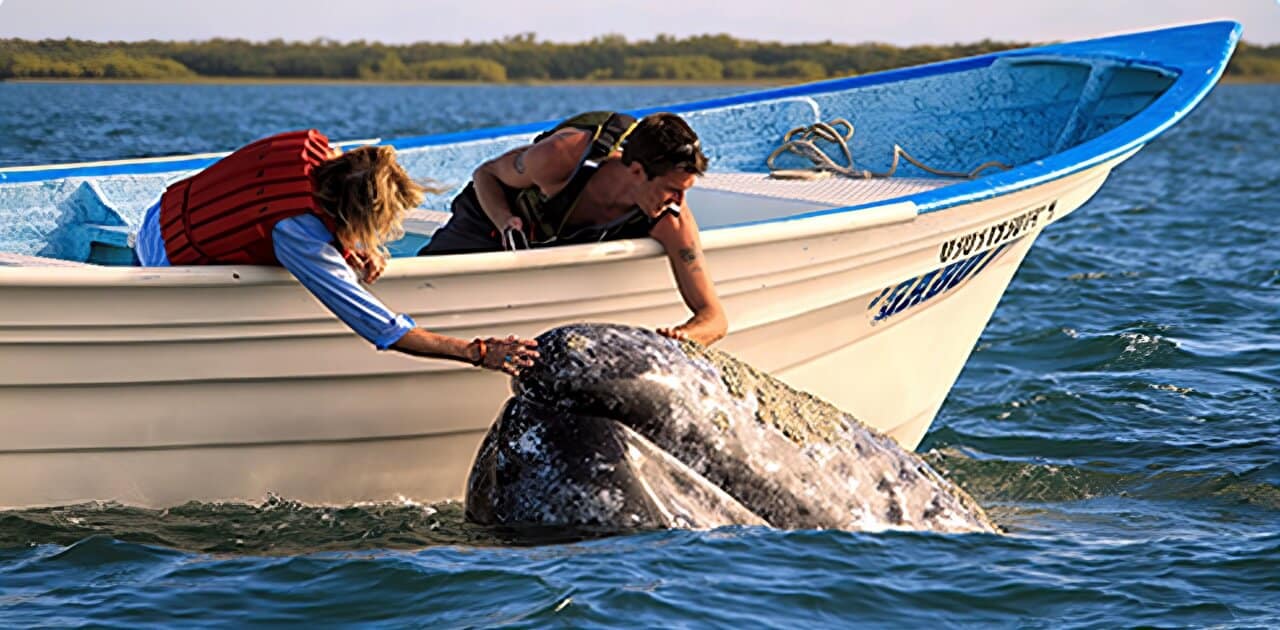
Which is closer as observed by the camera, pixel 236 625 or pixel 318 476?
pixel 236 625

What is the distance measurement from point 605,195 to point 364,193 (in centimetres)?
105

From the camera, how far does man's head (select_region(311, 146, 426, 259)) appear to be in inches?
187

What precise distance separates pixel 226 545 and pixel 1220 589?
3.13 m

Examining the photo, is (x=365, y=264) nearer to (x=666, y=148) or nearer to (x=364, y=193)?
(x=364, y=193)

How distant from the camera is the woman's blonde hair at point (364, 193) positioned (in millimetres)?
4738

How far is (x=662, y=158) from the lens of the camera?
5230mm

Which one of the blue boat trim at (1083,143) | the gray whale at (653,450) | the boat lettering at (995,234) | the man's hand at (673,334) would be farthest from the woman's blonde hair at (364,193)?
the boat lettering at (995,234)

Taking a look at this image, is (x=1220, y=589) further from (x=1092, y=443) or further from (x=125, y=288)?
(x=125, y=288)

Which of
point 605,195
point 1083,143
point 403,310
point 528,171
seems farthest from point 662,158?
point 1083,143

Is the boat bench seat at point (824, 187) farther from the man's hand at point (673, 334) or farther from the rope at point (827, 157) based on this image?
the man's hand at point (673, 334)

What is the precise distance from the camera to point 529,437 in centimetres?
495

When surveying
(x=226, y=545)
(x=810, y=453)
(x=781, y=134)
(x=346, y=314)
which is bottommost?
(x=226, y=545)

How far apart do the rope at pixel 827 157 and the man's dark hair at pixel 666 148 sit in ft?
10.4

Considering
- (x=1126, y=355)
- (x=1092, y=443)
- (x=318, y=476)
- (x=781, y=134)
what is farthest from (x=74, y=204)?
(x=1126, y=355)
